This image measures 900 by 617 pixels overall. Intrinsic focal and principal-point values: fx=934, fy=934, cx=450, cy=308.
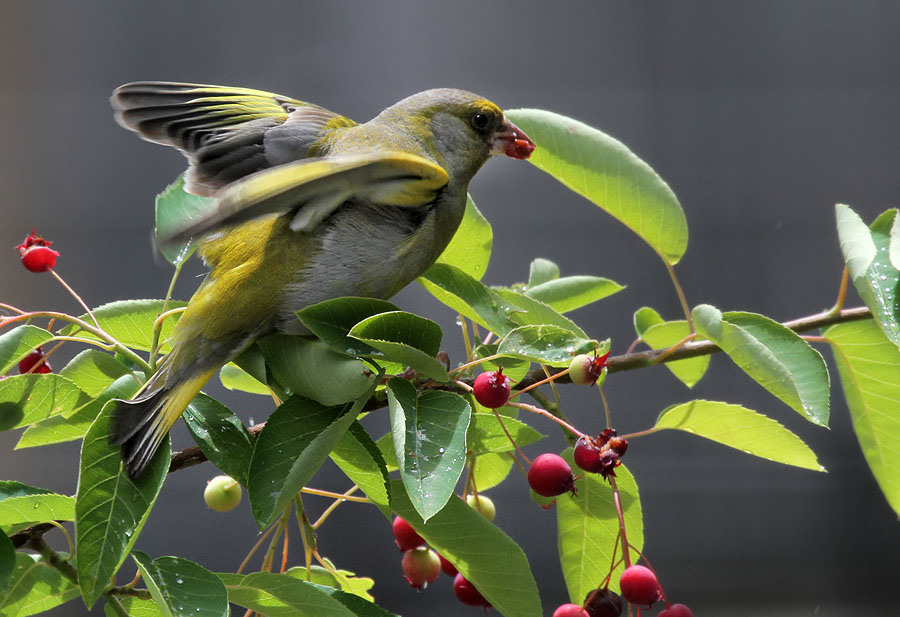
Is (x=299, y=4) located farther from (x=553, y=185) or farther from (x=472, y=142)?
(x=472, y=142)

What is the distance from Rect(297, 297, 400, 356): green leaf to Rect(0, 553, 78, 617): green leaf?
0.43 metres

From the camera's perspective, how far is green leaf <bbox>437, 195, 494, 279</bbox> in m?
1.46

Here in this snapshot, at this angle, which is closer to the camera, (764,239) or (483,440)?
(483,440)

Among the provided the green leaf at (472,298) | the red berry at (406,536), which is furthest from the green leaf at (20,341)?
the red berry at (406,536)

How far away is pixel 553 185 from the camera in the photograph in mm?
6172

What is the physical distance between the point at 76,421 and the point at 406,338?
1.53ft

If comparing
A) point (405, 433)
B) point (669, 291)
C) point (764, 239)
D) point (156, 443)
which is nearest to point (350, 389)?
point (405, 433)

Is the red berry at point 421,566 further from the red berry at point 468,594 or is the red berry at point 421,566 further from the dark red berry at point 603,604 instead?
the dark red berry at point 603,604

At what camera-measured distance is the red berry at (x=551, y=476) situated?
1228mm

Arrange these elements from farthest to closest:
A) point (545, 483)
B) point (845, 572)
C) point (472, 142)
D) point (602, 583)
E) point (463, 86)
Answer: point (463, 86), point (845, 572), point (472, 142), point (602, 583), point (545, 483)

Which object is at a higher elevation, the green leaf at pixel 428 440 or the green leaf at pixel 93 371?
the green leaf at pixel 428 440

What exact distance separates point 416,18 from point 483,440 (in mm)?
5537

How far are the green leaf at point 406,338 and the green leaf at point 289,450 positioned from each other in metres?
Answer: 0.07

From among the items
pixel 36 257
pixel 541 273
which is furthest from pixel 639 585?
pixel 36 257
